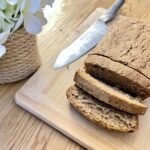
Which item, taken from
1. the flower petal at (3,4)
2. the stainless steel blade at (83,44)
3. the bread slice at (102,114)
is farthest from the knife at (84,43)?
the flower petal at (3,4)

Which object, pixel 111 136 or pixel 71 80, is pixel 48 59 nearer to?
pixel 71 80

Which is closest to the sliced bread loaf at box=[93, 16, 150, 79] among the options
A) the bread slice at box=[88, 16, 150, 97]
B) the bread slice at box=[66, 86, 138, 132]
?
the bread slice at box=[88, 16, 150, 97]

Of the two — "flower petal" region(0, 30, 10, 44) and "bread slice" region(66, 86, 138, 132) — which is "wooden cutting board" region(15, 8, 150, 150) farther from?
"flower petal" region(0, 30, 10, 44)

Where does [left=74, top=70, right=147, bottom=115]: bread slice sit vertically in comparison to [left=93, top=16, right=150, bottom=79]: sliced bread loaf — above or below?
below

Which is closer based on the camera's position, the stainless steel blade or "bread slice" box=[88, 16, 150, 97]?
"bread slice" box=[88, 16, 150, 97]

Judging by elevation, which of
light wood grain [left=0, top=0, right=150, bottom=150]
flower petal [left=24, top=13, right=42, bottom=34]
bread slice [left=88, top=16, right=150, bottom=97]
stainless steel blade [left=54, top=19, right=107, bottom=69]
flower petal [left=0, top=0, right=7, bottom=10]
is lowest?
light wood grain [left=0, top=0, right=150, bottom=150]

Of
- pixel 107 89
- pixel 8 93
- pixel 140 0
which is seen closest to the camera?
pixel 107 89

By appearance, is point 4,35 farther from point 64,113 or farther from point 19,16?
point 64,113

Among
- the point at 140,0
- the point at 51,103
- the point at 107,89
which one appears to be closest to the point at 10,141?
the point at 51,103
